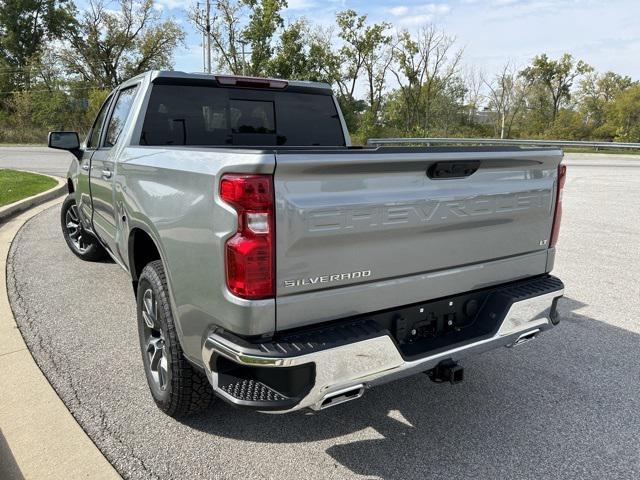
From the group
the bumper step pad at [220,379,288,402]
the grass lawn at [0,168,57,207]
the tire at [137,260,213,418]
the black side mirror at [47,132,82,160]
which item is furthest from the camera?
the grass lawn at [0,168,57,207]

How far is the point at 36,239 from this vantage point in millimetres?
7312

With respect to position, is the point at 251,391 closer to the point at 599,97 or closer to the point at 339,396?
the point at 339,396

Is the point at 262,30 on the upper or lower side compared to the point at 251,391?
upper

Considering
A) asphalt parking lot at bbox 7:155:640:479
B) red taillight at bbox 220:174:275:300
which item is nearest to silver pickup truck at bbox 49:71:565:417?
red taillight at bbox 220:174:275:300

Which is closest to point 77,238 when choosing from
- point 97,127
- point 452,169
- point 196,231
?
point 97,127

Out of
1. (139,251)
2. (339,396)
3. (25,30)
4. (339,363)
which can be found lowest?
(339,396)

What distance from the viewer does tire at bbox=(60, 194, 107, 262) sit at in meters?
6.05

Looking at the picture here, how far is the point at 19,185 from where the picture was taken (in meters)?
11.9

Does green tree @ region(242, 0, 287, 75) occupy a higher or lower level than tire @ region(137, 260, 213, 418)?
higher

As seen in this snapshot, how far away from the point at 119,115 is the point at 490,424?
146 inches

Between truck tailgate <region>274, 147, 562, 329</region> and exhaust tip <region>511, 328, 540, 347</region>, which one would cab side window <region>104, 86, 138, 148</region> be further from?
exhaust tip <region>511, 328, 540, 347</region>

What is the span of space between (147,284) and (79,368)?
1.06m

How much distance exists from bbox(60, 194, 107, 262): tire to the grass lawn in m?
3.60

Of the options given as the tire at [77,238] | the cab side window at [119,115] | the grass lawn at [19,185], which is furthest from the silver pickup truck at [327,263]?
the grass lawn at [19,185]
